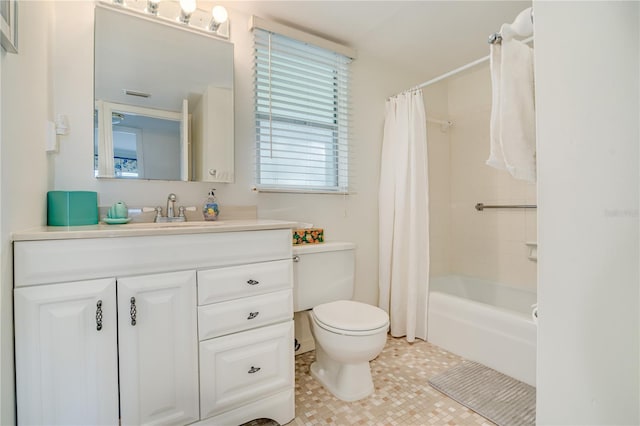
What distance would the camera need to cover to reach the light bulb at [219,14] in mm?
1729

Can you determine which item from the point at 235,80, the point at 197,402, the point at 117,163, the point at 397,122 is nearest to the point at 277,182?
the point at 235,80

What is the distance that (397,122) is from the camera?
238cm

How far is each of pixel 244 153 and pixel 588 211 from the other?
5.72 feet

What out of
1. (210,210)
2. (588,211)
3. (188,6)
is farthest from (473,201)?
(188,6)

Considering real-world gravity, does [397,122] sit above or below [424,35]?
below

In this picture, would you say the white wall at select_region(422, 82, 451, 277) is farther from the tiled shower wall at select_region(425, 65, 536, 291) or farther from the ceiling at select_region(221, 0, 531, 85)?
the ceiling at select_region(221, 0, 531, 85)

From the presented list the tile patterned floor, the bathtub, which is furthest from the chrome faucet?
the bathtub

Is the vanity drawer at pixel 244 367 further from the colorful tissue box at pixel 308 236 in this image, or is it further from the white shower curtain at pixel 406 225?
the white shower curtain at pixel 406 225

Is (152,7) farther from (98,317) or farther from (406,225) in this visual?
(406,225)

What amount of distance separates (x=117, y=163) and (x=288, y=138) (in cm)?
102

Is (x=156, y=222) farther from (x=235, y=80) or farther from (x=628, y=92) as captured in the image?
(x=628, y=92)

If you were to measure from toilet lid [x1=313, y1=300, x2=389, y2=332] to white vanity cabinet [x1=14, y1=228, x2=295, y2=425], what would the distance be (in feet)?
0.83

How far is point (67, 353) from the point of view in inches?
38.9

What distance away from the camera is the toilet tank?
1778 millimetres
